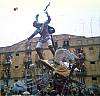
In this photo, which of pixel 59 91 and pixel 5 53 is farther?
pixel 5 53

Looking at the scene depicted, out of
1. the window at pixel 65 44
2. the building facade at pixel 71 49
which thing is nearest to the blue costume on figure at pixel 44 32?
the building facade at pixel 71 49

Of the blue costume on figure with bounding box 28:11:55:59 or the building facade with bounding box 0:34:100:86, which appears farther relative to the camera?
the building facade with bounding box 0:34:100:86

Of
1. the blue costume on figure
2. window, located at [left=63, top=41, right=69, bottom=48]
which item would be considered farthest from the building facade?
the blue costume on figure

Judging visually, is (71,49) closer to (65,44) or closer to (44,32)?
(65,44)

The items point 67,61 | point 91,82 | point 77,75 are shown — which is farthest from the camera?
point 91,82

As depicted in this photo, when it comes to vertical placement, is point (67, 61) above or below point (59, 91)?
above

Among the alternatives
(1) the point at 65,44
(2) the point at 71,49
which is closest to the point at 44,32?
(2) the point at 71,49

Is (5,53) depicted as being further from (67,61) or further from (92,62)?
(67,61)

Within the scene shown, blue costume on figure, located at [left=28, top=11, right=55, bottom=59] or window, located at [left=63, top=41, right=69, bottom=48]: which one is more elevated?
blue costume on figure, located at [left=28, top=11, right=55, bottom=59]

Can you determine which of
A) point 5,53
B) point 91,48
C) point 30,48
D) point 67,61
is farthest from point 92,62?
point 67,61

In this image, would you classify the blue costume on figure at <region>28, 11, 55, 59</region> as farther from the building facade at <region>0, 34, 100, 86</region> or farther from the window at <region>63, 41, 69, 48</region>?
the window at <region>63, 41, 69, 48</region>

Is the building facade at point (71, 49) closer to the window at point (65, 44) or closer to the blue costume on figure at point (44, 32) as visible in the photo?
the window at point (65, 44)

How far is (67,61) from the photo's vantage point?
10.8 metres

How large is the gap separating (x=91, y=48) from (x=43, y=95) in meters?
6.72
